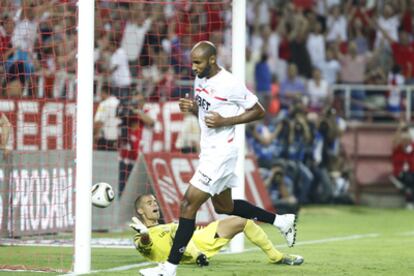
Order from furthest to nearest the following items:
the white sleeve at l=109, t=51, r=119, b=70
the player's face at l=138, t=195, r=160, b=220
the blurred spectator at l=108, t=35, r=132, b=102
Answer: the white sleeve at l=109, t=51, r=119, b=70 → the blurred spectator at l=108, t=35, r=132, b=102 → the player's face at l=138, t=195, r=160, b=220

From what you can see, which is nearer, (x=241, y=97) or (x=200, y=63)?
(x=200, y=63)

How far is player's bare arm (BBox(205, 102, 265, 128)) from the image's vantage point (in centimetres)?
1038

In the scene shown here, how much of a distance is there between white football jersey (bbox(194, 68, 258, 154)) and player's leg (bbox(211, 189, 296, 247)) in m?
0.62

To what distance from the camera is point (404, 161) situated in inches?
949

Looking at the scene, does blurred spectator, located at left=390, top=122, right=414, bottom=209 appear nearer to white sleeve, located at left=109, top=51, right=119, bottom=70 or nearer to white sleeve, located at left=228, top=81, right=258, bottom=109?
white sleeve, located at left=109, top=51, right=119, bottom=70

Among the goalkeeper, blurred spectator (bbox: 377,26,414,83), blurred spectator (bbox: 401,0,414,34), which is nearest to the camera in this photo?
the goalkeeper

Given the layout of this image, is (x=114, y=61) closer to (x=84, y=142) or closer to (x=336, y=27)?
(x=84, y=142)

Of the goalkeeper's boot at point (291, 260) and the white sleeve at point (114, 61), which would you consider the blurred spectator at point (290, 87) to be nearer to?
the white sleeve at point (114, 61)

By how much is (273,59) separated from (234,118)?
15.5 metres

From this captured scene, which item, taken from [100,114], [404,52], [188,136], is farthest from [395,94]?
[100,114]

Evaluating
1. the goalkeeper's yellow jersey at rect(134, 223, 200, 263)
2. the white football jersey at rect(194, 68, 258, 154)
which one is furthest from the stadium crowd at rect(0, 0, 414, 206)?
the white football jersey at rect(194, 68, 258, 154)

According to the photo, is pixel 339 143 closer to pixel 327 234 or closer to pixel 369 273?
pixel 327 234

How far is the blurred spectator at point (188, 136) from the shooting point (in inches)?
758

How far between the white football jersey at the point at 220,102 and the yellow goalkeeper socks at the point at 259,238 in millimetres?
1321
